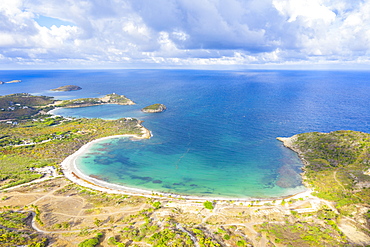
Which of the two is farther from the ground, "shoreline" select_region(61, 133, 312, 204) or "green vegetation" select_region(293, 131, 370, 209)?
"green vegetation" select_region(293, 131, 370, 209)

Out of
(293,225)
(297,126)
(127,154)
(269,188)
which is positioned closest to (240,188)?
(269,188)

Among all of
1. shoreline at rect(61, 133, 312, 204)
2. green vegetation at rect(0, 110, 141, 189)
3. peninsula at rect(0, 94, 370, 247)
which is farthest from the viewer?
green vegetation at rect(0, 110, 141, 189)

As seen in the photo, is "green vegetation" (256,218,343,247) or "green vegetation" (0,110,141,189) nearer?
"green vegetation" (256,218,343,247)

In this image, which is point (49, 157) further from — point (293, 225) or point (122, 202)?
point (293, 225)

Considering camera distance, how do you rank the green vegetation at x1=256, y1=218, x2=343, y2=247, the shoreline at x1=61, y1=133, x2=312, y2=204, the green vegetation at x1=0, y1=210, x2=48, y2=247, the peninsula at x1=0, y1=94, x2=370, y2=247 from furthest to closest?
the shoreline at x1=61, y1=133, x2=312, y2=204, the peninsula at x1=0, y1=94, x2=370, y2=247, the green vegetation at x1=256, y1=218, x2=343, y2=247, the green vegetation at x1=0, y1=210, x2=48, y2=247

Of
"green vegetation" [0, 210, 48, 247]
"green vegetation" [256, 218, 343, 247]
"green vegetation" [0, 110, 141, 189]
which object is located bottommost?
"green vegetation" [0, 110, 141, 189]

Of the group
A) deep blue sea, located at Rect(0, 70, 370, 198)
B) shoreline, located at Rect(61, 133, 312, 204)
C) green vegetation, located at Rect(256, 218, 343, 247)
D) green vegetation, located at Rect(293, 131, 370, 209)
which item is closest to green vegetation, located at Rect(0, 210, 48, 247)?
shoreline, located at Rect(61, 133, 312, 204)

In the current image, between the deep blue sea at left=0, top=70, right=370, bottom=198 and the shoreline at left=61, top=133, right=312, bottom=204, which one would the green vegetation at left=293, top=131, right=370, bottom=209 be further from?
the shoreline at left=61, top=133, right=312, bottom=204

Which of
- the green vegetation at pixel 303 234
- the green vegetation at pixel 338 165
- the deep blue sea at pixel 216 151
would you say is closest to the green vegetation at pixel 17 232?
the deep blue sea at pixel 216 151
